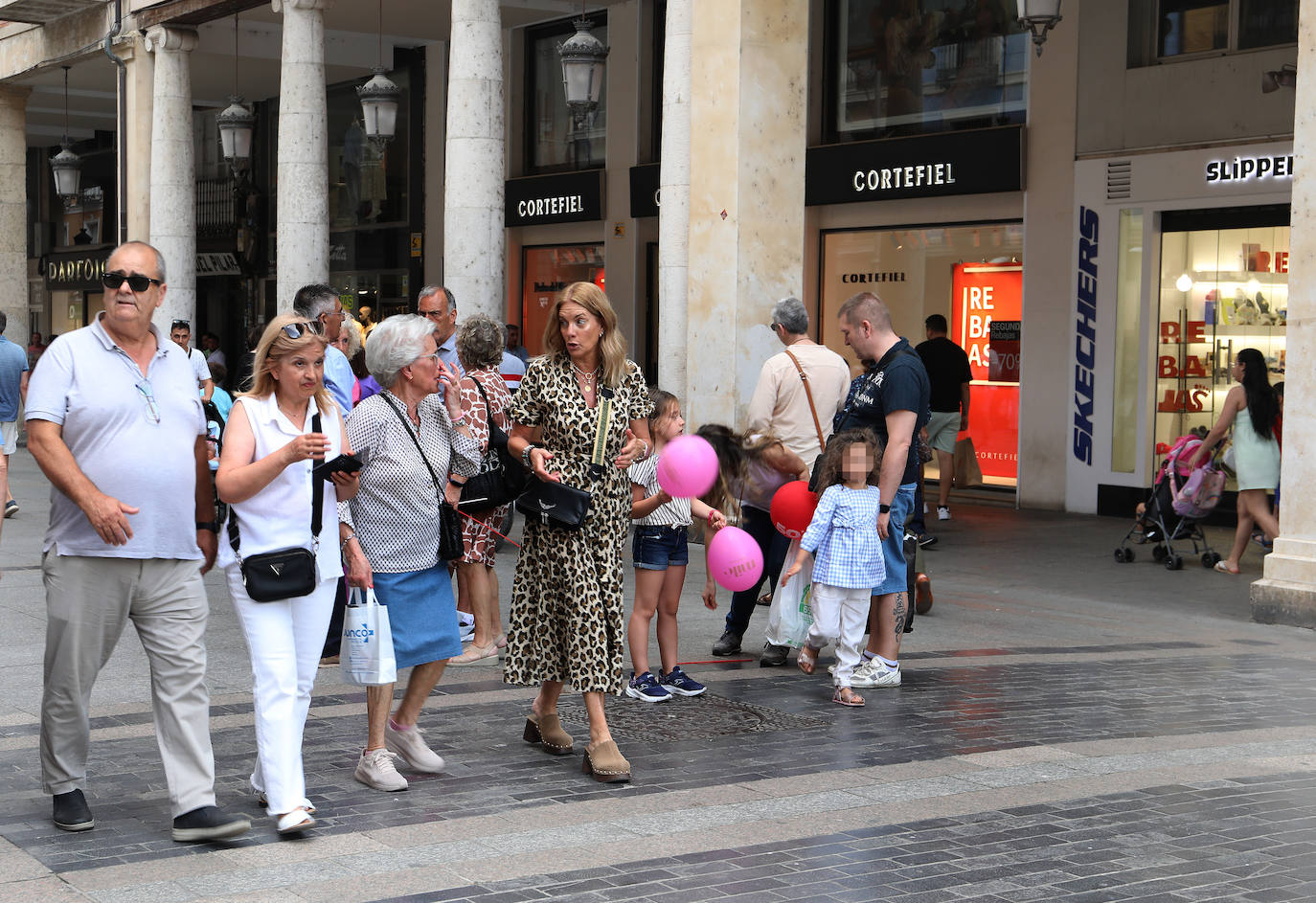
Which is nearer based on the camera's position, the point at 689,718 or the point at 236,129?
the point at 689,718

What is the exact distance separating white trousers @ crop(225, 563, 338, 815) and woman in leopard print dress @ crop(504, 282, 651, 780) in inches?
42.3

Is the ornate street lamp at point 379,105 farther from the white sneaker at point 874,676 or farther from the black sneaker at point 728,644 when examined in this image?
A: the white sneaker at point 874,676

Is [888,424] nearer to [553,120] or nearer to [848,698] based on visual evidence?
[848,698]

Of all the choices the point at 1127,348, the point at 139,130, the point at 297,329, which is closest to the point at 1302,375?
the point at 1127,348

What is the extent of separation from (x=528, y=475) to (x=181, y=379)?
4.98 feet

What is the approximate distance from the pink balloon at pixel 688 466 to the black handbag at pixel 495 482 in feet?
2.36

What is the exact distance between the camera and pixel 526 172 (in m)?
24.1

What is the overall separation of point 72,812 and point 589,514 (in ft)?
7.00

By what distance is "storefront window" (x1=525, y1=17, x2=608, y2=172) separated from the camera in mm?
22969

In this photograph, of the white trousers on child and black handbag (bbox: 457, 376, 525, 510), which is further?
the white trousers on child

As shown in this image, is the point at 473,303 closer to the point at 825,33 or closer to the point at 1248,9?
the point at 825,33

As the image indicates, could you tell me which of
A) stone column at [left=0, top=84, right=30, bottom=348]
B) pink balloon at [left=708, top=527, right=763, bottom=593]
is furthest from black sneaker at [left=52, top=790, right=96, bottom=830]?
stone column at [left=0, top=84, right=30, bottom=348]

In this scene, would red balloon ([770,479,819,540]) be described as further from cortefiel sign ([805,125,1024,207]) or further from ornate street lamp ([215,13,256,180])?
ornate street lamp ([215,13,256,180])

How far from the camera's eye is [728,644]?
8.94 metres
